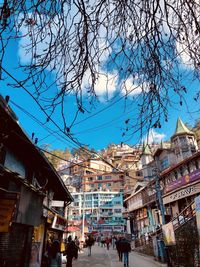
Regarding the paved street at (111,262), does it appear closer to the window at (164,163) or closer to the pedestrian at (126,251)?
the pedestrian at (126,251)

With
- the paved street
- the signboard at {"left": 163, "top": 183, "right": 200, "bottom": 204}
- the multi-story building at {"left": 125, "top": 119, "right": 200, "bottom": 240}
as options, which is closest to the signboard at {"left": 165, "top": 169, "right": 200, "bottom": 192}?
→ the multi-story building at {"left": 125, "top": 119, "right": 200, "bottom": 240}

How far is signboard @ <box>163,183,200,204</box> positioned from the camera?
22.1m

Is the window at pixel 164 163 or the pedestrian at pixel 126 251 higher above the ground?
the window at pixel 164 163

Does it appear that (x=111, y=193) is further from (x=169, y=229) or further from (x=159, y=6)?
(x=159, y=6)

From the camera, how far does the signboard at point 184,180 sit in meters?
22.0

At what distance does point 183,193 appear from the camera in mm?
24156

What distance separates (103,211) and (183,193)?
147 feet

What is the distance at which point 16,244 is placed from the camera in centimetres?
824

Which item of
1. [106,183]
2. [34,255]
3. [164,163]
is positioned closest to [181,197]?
[164,163]

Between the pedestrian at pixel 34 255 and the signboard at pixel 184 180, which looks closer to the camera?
the pedestrian at pixel 34 255

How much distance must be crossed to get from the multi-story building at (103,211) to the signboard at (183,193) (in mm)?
37915

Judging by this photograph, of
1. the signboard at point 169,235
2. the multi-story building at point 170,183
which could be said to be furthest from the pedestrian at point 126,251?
the multi-story building at point 170,183

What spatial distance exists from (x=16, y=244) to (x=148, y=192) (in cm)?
2958

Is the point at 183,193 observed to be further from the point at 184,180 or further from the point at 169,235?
the point at 169,235
